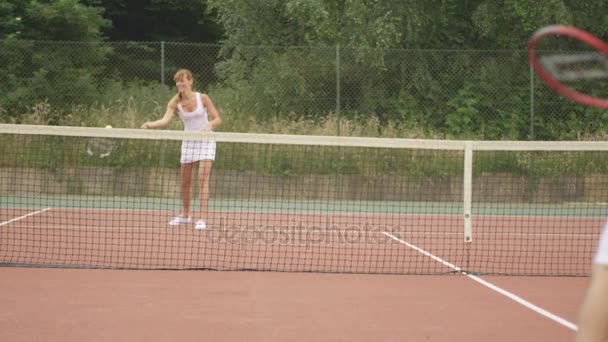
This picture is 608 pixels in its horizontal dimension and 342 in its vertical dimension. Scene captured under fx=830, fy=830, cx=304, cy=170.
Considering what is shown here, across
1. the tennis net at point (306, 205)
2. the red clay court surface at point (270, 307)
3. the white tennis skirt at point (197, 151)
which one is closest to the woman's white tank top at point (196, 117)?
the white tennis skirt at point (197, 151)

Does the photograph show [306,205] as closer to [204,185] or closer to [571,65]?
[204,185]

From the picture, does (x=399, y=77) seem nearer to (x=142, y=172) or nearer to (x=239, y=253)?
(x=142, y=172)

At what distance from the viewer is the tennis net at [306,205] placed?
6270mm

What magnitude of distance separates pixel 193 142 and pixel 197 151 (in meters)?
0.09

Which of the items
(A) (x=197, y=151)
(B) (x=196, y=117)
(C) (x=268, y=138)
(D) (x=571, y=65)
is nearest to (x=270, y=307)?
(C) (x=268, y=138)

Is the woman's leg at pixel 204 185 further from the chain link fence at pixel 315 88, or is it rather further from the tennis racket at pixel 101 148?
the tennis racket at pixel 101 148

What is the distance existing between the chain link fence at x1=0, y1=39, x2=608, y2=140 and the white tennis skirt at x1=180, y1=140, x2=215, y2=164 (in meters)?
5.14

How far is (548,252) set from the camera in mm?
7492

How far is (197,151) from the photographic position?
309 inches

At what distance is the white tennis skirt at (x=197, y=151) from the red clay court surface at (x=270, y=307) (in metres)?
2.34

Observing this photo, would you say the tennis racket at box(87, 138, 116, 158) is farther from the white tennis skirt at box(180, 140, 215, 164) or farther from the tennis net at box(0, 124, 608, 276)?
the white tennis skirt at box(180, 140, 215, 164)

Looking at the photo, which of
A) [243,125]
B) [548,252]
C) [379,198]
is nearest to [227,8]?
[243,125]

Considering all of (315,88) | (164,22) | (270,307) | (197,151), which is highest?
(164,22)

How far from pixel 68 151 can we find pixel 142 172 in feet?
4.07
